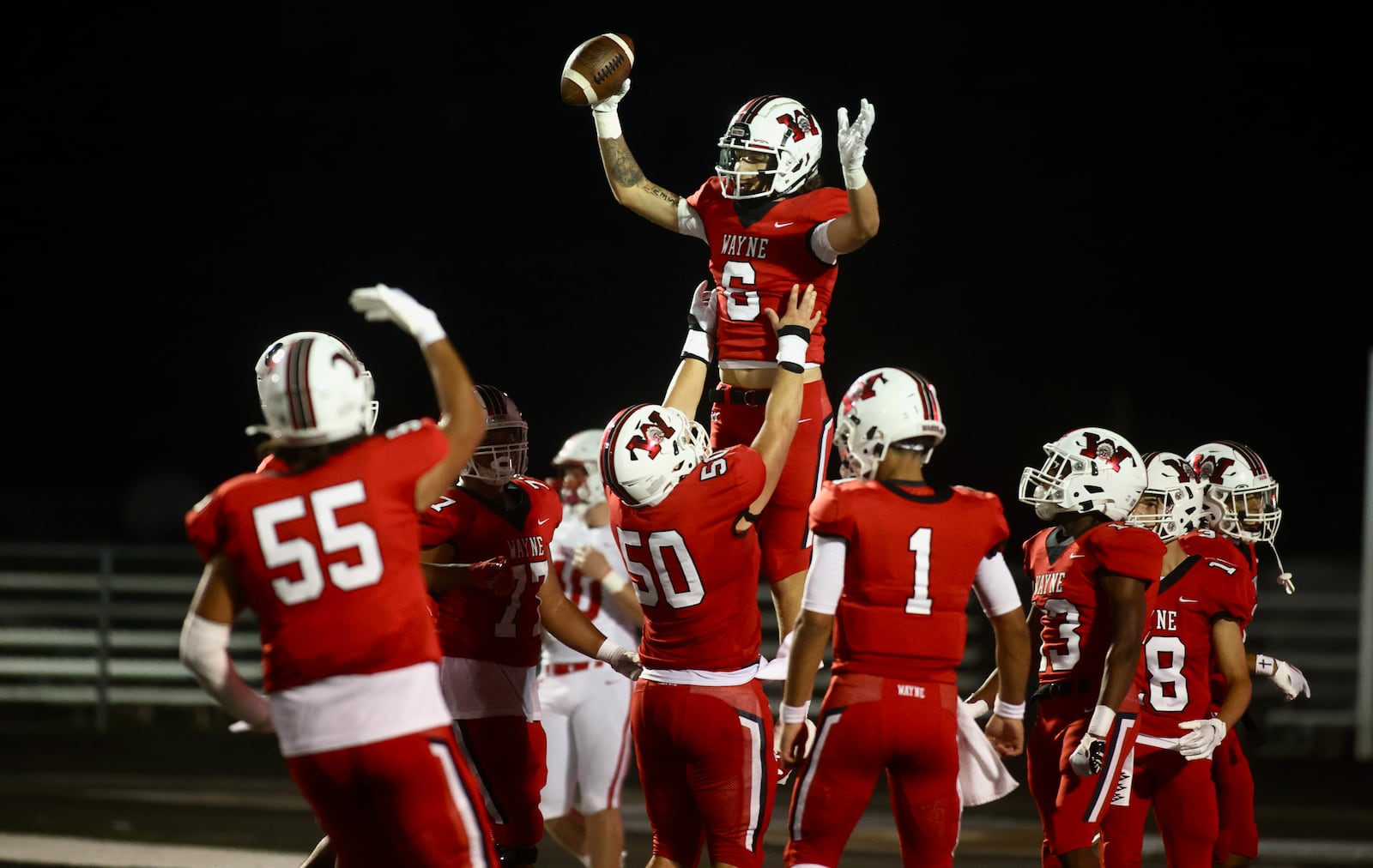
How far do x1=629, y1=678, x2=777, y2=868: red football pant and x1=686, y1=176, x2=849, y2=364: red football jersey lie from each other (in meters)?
1.70

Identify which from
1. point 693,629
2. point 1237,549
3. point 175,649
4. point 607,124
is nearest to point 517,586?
point 693,629

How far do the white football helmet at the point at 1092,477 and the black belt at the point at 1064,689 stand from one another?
0.69 m

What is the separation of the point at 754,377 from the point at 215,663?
2981 millimetres

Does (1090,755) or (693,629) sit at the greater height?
(693,629)

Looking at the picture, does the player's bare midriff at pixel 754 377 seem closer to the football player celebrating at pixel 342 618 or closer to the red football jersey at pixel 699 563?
the red football jersey at pixel 699 563

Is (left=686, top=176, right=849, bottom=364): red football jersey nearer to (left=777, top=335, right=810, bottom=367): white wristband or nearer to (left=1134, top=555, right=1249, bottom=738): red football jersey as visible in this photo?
(left=777, top=335, right=810, bottom=367): white wristband

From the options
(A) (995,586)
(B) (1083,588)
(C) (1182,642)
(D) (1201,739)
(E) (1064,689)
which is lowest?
(D) (1201,739)

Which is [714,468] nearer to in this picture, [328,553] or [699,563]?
[699,563]

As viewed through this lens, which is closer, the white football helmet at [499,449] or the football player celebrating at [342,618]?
the football player celebrating at [342,618]

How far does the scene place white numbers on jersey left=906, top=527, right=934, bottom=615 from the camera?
514 cm

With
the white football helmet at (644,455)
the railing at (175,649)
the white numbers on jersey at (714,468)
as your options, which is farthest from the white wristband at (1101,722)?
the railing at (175,649)

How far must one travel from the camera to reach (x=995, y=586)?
5359 millimetres

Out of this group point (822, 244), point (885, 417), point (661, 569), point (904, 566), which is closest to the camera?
point (904, 566)

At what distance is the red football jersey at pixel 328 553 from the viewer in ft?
14.0
